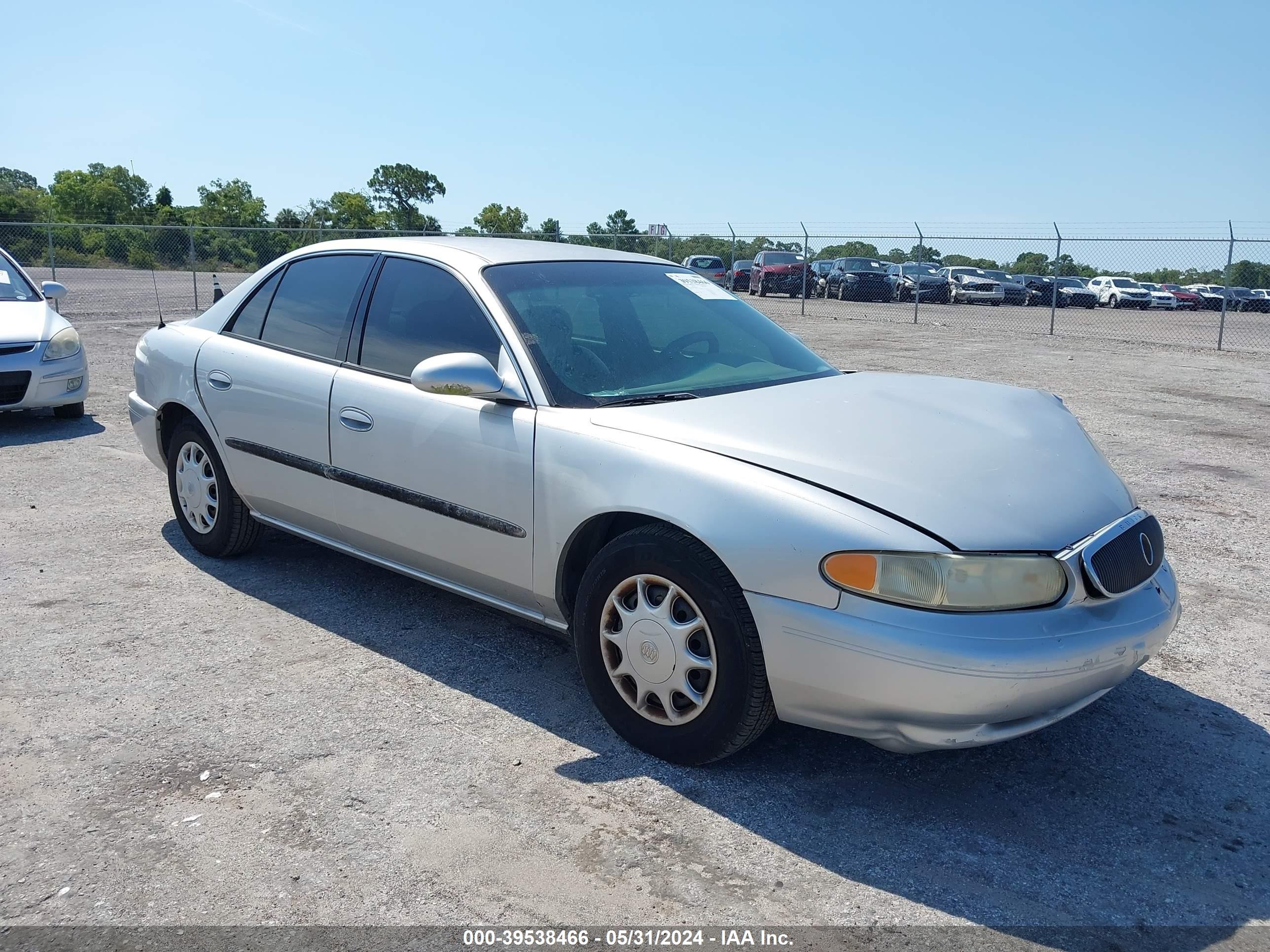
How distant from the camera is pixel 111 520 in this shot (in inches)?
225

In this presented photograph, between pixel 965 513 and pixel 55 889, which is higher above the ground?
pixel 965 513

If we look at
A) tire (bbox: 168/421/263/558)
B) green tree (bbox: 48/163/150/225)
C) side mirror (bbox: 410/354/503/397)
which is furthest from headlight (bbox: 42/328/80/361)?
green tree (bbox: 48/163/150/225)

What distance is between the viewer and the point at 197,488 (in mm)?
4941

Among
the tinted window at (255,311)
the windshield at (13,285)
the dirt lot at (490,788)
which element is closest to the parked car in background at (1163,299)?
the dirt lot at (490,788)

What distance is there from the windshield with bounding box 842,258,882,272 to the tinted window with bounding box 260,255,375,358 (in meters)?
26.0

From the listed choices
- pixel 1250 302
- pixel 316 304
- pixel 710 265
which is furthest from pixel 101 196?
pixel 316 304

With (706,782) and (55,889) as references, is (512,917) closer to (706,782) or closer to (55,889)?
(706,782)

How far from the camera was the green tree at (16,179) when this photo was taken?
3464 inches

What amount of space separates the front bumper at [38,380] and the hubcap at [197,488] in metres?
3.90

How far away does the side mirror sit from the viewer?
3396 mm

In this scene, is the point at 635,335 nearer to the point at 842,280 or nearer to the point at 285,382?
the point at 285,382

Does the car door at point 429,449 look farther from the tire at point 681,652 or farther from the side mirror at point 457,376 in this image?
the tire at point 681,652

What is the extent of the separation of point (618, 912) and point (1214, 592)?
354 cm

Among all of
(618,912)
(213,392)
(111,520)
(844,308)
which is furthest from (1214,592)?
(844,308)
